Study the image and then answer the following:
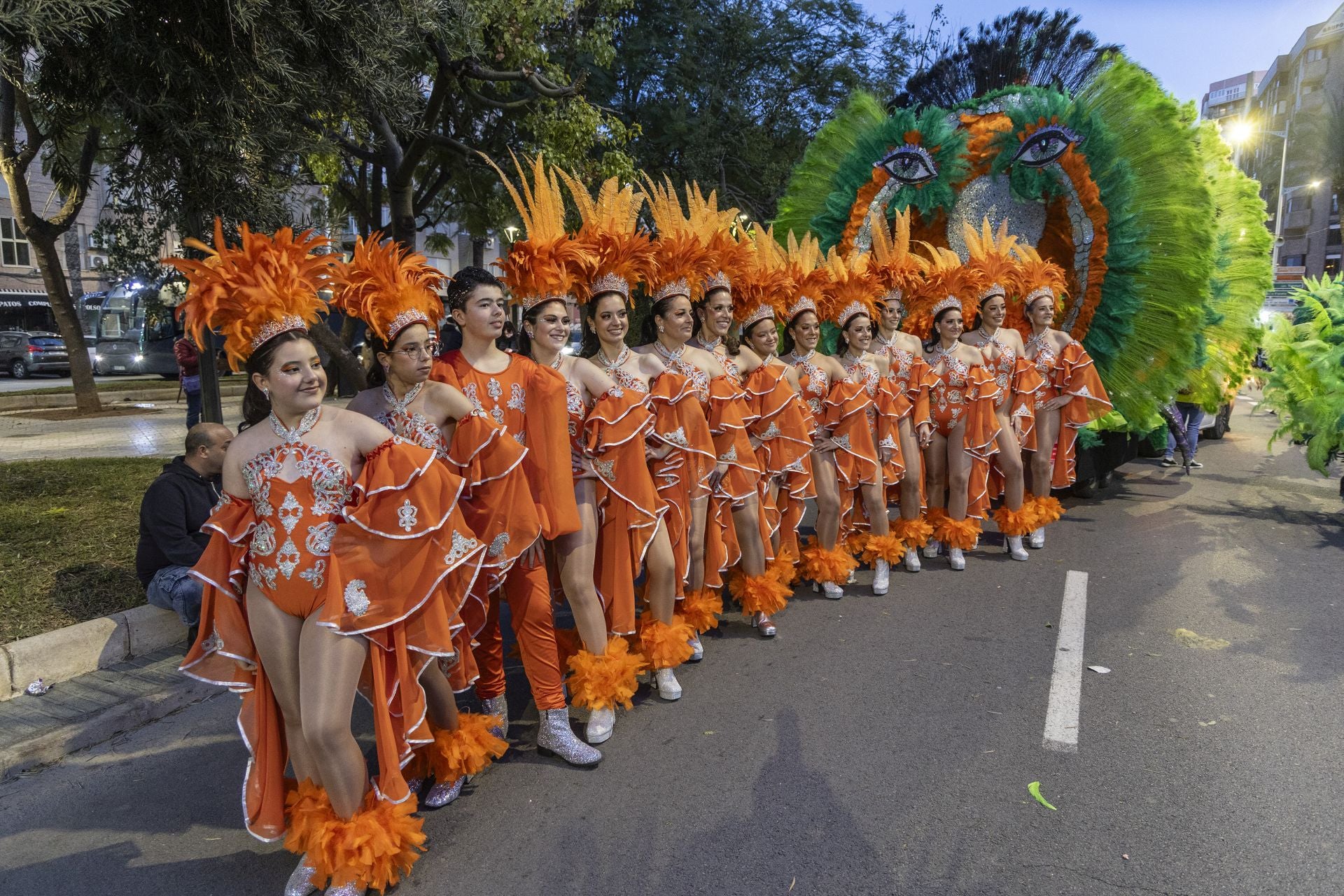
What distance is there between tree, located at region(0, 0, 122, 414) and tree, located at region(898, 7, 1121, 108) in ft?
21.5

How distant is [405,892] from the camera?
2.72 meters

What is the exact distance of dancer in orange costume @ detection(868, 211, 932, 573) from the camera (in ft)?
19.6

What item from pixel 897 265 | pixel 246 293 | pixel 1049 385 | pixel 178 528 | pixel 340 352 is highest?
pixel 897 265

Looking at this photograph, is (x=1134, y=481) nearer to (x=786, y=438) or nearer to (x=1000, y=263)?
(x=1000, y=263)

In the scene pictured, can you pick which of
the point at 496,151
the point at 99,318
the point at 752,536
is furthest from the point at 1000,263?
the point at 99,318

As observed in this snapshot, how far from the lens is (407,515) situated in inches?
108

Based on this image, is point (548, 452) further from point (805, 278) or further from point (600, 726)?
point (805, 278)

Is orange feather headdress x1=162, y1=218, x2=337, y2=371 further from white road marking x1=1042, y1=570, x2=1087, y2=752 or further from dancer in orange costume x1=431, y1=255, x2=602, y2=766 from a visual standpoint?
white road marking x1=1042, y1=570, x2=1087, y2=752

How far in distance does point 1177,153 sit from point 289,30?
6.23 metres

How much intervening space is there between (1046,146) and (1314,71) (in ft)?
226

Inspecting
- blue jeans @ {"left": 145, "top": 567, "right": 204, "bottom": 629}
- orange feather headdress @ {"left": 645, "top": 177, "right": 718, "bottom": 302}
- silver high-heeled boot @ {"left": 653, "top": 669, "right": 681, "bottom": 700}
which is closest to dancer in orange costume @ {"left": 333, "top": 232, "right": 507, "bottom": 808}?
silver high-heeled boot @ {"left": 653, "top": 669, "right": 681, "bottom": 700}

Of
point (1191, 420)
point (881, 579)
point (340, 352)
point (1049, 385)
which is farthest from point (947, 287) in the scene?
point (340, 352)

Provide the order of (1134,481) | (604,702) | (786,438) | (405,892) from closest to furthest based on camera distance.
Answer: (405,892) → (604,702) → (786,438) → (1134,481)

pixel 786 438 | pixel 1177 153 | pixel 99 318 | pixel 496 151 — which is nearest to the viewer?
pixel 786 438
